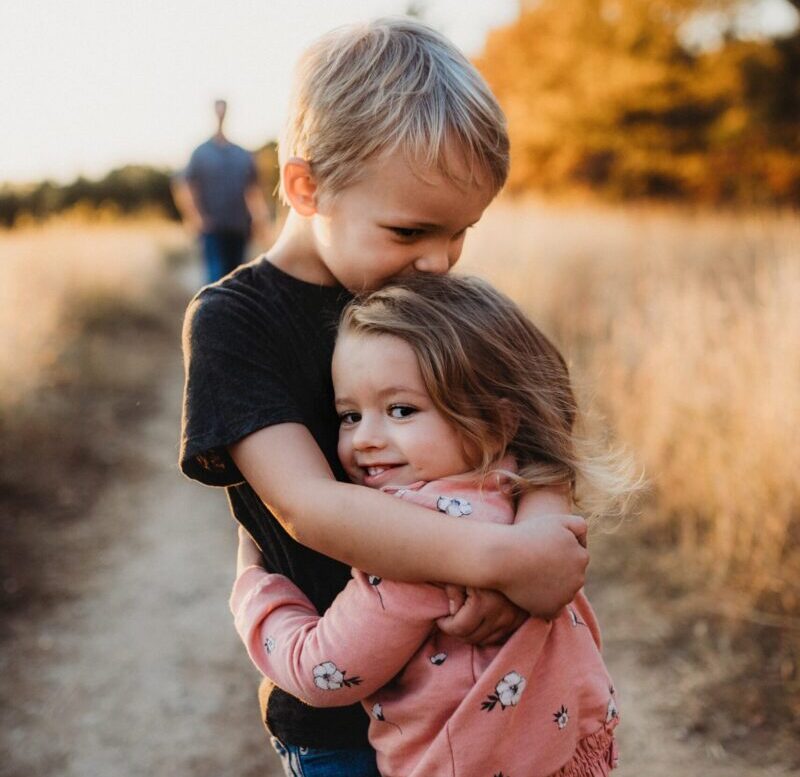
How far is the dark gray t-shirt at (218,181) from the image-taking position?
22.0 feet

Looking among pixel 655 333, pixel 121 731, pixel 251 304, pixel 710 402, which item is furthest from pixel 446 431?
pixel 655 333

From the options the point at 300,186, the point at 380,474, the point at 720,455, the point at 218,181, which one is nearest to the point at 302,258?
the point at 300,186

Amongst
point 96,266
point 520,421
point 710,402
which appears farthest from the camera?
point 96,266

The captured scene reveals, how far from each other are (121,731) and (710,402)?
2.73 meters

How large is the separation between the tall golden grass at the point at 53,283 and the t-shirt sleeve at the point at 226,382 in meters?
4.24

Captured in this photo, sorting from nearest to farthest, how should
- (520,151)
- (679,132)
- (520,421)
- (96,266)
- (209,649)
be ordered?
1. (520,421)
2. (209,649)
3. (96,266)
4. (679,132)
5. (520,151)

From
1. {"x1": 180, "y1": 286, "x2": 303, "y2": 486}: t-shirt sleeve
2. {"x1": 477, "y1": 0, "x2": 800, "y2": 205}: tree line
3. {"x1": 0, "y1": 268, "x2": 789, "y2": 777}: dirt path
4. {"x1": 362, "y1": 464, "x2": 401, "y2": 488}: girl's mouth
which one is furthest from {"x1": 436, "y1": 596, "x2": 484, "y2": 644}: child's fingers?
{"x1": 477, "y1": 0, "x2": 800, "y2": 205}: tree line

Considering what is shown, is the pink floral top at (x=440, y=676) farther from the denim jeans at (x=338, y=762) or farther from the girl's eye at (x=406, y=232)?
the girl's eye at (x=406, y=232)

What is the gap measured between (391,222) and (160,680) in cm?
251

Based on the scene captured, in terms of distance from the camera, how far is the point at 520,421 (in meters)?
1.30

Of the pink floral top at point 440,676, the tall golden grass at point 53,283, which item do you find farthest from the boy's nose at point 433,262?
the tall golden grass at point 53,283

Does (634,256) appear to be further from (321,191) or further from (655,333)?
(321,191)

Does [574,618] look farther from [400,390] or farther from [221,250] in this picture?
[221,250]

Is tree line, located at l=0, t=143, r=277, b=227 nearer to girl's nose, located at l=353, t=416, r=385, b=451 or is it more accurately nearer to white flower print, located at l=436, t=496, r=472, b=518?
girl's nose, located at l=353, t=416, r=385, b=451
